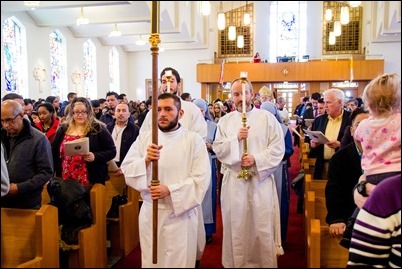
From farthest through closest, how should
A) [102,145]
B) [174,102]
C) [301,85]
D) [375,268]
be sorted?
[301,85] → [102,145] → [174,102] → [375,268]

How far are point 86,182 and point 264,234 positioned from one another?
5.35 feet

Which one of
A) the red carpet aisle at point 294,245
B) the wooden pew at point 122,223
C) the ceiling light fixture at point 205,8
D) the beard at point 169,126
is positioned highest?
the ceiling light fixture at point 205,8

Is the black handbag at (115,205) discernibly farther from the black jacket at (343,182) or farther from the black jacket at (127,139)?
the black jacket at (343,182)

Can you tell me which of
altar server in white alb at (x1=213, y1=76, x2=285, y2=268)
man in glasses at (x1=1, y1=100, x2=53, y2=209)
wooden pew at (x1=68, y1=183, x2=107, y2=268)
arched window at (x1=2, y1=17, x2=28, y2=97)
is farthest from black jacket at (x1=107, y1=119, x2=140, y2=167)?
arched window at (x1=2, y1=17, x2=28, y2=97)

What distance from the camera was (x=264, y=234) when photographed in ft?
11.3

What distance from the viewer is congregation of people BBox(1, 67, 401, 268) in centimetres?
173

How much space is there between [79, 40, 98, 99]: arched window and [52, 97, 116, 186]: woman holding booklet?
39.1 feet

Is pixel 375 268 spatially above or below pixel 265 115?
below

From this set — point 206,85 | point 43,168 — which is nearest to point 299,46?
point 206,85

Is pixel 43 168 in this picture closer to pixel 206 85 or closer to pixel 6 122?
pixel 6 122

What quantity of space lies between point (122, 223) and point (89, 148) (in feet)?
2.65

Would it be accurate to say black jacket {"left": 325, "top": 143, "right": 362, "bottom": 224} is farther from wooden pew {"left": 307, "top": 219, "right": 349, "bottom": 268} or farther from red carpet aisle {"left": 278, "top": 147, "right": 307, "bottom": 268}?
red carpet aisle {"left": 278, "top": 147, "right": 307, "bottom": 268}

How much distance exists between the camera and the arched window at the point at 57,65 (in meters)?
13.8

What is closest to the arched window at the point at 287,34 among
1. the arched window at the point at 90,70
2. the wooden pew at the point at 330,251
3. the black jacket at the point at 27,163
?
the arched window at the point at 90,70
